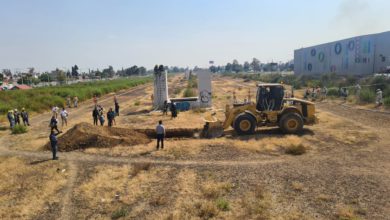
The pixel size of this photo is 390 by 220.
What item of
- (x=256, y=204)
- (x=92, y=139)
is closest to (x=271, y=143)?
(x=256, y=204)

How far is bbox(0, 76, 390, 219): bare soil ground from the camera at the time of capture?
889cm

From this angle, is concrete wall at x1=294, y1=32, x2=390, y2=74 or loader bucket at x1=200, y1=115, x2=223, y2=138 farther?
concrete wall at x1=294, y1=32, x2=390, y2=74

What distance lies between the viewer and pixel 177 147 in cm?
1509

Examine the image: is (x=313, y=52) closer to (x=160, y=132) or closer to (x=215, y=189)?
(x=160, y=132)

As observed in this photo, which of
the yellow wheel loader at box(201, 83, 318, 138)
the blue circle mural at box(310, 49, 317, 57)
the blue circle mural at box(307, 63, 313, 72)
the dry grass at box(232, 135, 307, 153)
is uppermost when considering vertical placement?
the blue circle mural at box(310, 49, 317, 57)

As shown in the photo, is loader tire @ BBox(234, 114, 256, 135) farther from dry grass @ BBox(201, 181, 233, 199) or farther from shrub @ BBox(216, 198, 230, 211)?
shrub @ BBox(216, 198, 230, 211)

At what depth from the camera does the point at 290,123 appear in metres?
16.7

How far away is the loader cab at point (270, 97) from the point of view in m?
16.6

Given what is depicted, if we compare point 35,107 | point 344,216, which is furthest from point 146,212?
point 35,107

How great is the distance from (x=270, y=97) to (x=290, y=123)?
161 centimetres

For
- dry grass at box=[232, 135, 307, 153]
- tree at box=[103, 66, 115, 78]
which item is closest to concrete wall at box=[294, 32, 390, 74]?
dry grass at box=[232, 135, 307, 153]

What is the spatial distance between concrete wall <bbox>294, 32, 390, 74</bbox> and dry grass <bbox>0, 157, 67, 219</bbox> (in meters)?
46.1

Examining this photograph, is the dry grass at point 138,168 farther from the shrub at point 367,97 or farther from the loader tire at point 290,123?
the shrub at point 367,97

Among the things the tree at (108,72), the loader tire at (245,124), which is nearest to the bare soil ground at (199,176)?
the loader tire at (245,124)
